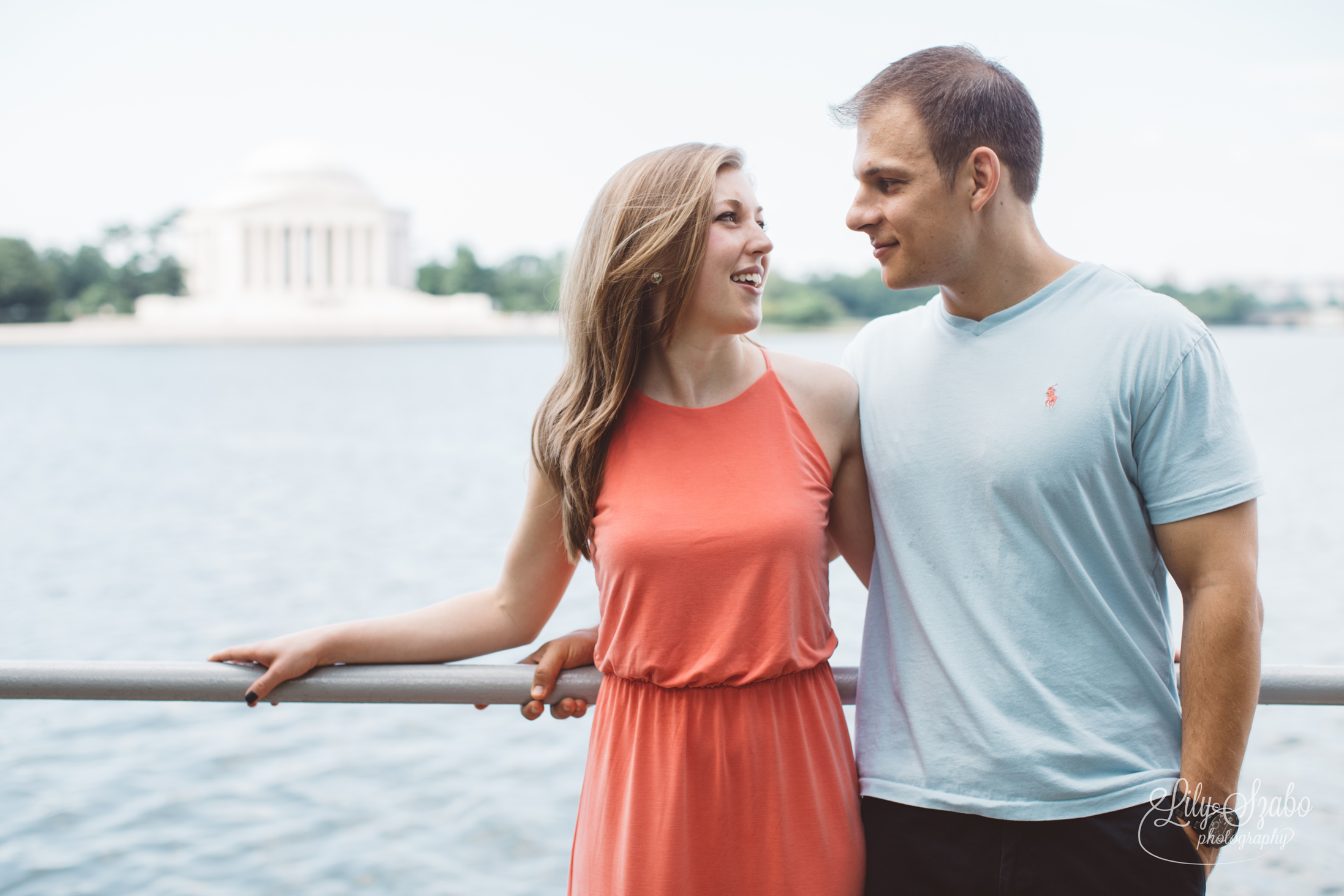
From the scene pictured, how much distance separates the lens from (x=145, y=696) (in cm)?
227

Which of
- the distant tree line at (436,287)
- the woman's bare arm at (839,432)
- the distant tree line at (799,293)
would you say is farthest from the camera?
the distant tree line at (436,287)

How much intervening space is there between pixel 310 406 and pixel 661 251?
183 feet

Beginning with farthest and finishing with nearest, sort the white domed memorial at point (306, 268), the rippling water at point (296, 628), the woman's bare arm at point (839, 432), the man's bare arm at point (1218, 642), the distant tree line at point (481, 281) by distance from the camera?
the distant tree line at point (481, 281) < the white domed memorial at point (306, 268) < the rippling water at point (296, 628) < the woman's bare arm at point (839, 432) < the man's bare arm at point (1218, 642)

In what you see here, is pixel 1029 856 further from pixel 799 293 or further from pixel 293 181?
pixel 293 181

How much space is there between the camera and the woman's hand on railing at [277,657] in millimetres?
2367

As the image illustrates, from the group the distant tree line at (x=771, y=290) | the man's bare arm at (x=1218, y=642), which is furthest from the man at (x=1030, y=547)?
the distant tree line at (x=771, y=290)

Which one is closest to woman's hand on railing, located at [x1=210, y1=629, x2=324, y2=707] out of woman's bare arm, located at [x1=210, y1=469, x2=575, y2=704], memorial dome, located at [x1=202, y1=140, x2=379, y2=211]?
woman's bare arm, located at [x1=210, y1=469, x2=575, y2=704]

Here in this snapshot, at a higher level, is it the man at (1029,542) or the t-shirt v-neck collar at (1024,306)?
the t-shirt v-neck collar at (1024,306)

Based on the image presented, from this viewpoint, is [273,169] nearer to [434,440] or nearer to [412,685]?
[434,440]

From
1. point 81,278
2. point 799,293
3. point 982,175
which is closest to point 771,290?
point 799,293

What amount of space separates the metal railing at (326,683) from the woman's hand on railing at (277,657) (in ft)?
0.07

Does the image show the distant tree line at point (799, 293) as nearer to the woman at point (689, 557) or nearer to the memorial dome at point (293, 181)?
the memorial dome at point (293, 181)

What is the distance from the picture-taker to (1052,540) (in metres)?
Answer: 2.30

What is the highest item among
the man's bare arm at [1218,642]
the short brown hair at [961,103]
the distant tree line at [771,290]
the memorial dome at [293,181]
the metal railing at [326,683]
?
the memorial dome at [293,181]
